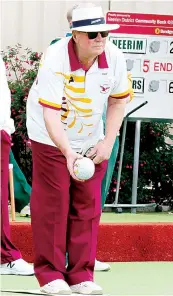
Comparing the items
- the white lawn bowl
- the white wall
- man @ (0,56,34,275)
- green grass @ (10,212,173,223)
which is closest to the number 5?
the white wall

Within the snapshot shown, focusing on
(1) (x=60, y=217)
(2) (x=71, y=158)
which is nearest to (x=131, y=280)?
(1) (x=60, y=217)

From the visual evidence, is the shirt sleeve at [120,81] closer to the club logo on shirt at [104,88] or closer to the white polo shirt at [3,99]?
the club logo on shirt at [104,88]

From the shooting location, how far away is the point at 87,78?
4.02 metres

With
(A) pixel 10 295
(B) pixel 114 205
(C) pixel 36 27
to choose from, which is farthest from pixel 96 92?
(C) pixel 36 27

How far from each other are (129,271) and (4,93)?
123cm

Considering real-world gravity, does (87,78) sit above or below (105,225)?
above

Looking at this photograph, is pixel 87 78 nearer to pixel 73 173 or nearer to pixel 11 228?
pixel 73 173

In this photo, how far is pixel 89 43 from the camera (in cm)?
396

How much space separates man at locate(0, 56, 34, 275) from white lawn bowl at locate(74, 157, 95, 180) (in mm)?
748

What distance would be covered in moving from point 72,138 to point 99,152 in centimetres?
16

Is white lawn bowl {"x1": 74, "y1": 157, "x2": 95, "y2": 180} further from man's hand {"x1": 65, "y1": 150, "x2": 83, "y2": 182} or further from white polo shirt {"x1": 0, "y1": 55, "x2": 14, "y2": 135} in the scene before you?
white polo shirt {"x1": 0, "y1": 55, "x2": 14, "y2": 135}

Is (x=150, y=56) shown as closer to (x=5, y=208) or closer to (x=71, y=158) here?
(x=5, y=208)

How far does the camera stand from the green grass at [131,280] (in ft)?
14.5

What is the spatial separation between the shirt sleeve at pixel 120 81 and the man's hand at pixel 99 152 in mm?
242
